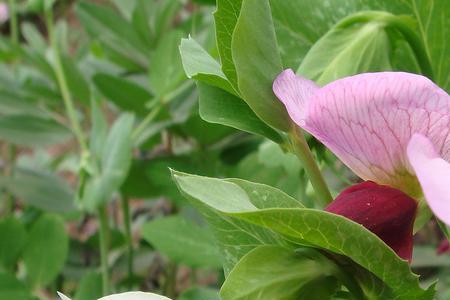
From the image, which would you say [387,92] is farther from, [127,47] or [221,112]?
[127,47]

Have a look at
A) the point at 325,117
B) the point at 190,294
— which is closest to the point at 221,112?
the point at 325,117

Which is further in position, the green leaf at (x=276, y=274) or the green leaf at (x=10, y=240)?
the green leaf at (x=10, y=240)

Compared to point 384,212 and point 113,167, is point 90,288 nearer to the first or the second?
point 113,167

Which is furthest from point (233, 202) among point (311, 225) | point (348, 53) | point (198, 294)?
point (198, 294)

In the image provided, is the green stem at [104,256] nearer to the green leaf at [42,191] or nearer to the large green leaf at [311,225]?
the green leaf at [42,191]

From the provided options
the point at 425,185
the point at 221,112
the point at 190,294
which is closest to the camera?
the point at 425,185

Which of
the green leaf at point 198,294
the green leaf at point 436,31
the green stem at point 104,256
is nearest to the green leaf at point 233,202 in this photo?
the green leaf at point 436,31
